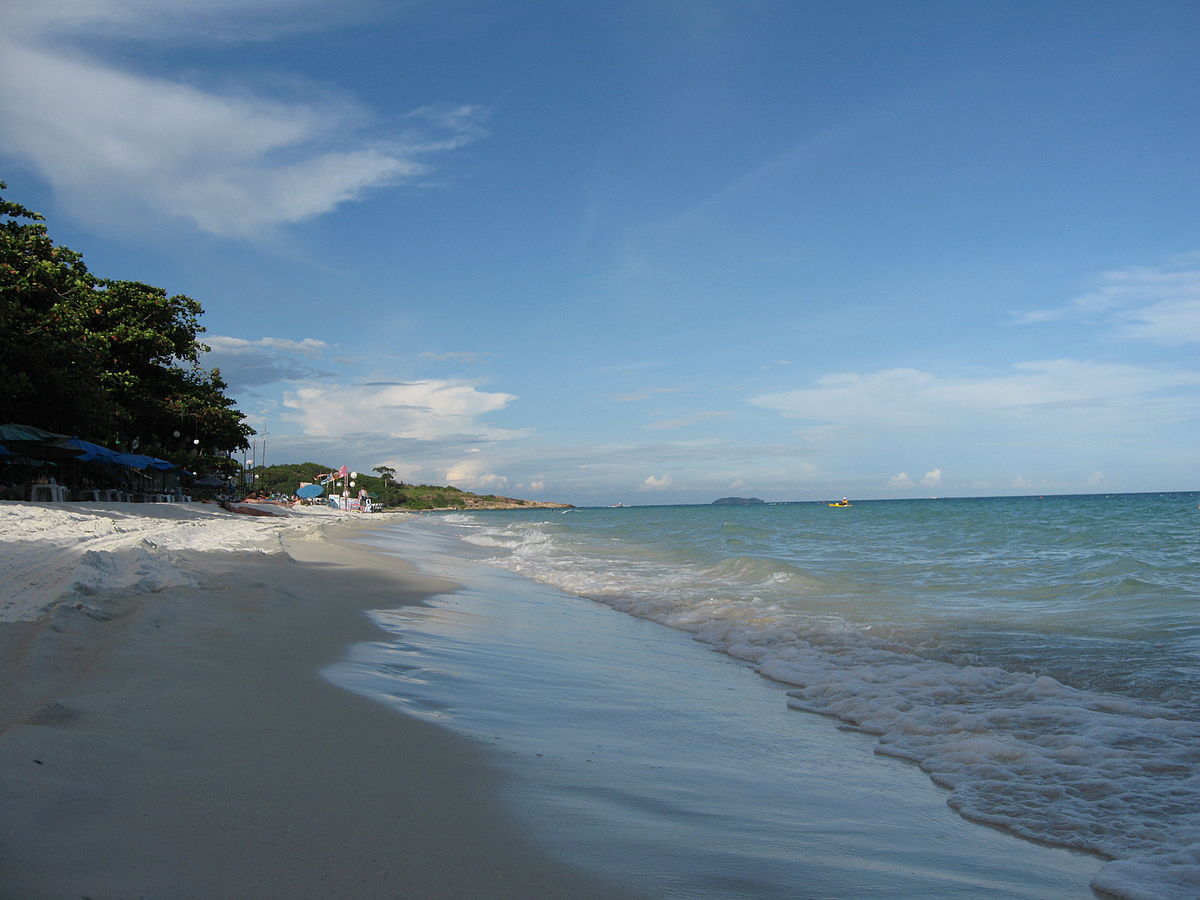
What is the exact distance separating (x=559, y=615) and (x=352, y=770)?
621 centimetres

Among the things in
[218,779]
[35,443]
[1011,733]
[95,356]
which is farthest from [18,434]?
[1011,733]

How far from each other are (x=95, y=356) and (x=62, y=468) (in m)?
8.66

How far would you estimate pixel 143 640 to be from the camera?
4227 mm

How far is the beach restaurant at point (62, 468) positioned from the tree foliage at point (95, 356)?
1136mm

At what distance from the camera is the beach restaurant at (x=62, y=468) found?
20.4 meters

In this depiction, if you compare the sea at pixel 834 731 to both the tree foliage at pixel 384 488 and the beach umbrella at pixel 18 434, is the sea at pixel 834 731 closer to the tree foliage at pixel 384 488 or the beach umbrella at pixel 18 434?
the beach umbrella at pixel 18 434

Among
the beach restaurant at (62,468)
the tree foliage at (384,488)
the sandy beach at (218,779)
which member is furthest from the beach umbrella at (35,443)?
the tree foliage at (384,488)

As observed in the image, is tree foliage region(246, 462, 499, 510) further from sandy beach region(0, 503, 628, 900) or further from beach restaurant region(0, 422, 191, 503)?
sandy beach region(0, 503, 628, 900)

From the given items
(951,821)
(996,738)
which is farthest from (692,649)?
(951,821)

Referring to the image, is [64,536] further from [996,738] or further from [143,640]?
[996,738]

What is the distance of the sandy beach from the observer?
185cm

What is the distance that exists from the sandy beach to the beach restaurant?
61.6ft

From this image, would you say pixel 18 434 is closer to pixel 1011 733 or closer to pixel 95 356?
pixel 95 356

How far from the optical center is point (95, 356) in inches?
925
